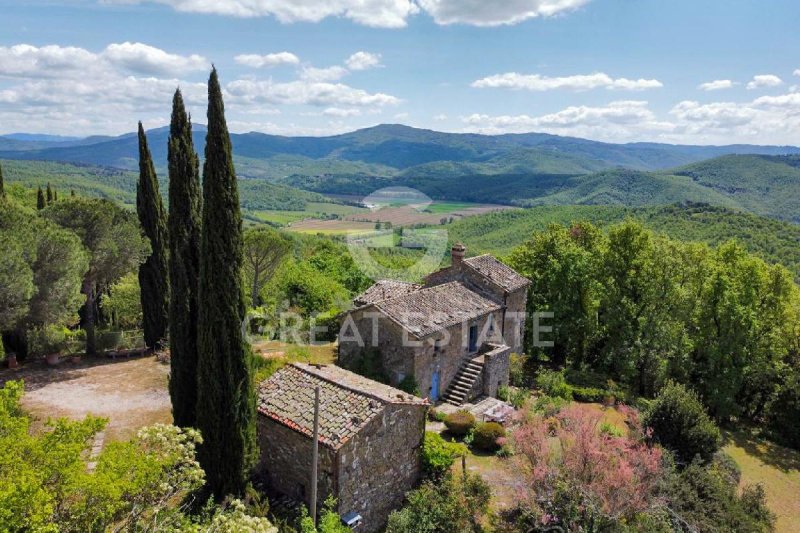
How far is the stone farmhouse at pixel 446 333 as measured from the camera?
22453 mm

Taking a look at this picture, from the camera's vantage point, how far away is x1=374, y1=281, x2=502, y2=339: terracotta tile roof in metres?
22.5

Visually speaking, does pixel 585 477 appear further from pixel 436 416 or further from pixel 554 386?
pixel 554 386

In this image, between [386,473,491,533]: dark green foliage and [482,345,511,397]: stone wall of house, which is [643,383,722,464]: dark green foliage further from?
[386,473,491,533]: dark green foliage

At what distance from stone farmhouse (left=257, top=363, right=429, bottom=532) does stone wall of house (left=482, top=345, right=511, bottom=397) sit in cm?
986

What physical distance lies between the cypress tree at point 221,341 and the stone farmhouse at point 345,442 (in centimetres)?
110

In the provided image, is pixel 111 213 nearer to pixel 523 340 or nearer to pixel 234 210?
pixel 234 210

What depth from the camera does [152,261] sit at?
26266 millimetres

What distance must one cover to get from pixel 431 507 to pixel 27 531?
9198mm

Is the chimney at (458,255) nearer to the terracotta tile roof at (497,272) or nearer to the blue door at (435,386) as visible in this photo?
the terracotta tile roof at (497,272)

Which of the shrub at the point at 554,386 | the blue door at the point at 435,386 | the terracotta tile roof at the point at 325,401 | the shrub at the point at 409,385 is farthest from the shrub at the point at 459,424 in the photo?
the shrub at the point at 554,386

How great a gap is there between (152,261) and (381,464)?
721 inches

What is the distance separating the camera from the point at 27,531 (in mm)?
6891

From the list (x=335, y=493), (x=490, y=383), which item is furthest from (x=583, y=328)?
(x=335, y=493)

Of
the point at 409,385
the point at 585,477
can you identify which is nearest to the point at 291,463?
the point at 585,477
